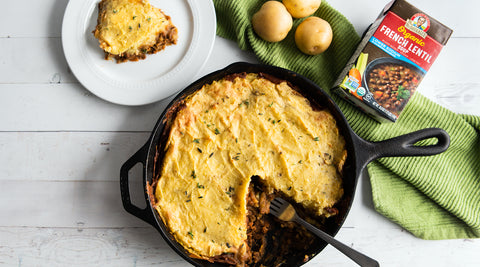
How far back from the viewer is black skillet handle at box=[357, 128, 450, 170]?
1.91 m

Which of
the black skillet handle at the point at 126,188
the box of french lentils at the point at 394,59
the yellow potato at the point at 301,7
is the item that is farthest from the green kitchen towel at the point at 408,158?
the black skillet handle at the point at 126,188

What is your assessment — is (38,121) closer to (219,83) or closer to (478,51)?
(219,83)

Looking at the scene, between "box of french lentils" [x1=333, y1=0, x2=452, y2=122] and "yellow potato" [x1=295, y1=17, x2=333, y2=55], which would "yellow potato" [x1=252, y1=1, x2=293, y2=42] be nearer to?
"yellow potato" [x1=295, y1=17, x2=333, y2=55]

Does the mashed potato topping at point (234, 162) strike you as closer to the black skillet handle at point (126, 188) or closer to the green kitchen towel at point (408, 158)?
the black skillet handle at point (126, 188)

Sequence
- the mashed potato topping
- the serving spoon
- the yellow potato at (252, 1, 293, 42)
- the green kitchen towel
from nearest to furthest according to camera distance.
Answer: the serving spoon < the mashed potato topping < the yellow potato at (252, 1, 293, 42) < the green kitchen towel

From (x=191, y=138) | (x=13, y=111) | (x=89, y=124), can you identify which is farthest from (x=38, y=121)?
(x=191, y=138)

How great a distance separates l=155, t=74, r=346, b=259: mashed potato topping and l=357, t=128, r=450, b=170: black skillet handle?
4.6 inches

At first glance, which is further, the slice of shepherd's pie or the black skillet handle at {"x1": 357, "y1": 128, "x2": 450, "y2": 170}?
the slice of shepherd's pie

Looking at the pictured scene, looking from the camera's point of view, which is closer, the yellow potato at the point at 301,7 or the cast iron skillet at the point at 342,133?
the cast iron skillet at the point at 342,133

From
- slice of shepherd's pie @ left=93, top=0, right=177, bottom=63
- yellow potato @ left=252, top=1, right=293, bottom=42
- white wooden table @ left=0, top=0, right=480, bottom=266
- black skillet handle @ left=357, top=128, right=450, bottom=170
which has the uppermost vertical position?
yellow potato @ left=252, top=1, right=293, bottom=42

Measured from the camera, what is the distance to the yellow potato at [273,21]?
2.11 metres

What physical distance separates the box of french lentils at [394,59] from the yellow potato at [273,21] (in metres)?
0.45

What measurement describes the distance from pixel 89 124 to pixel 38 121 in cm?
33

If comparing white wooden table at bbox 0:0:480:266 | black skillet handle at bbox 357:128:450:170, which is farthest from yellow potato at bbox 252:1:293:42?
black skillet handle at bbox 357:128:450:170
